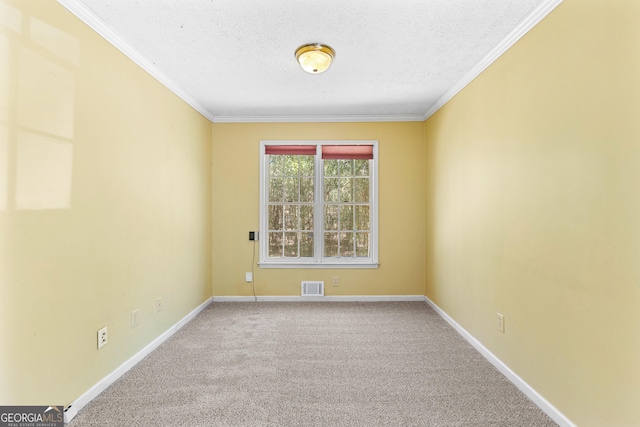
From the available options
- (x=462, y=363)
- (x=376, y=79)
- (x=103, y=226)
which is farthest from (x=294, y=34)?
(x=462, y=363)

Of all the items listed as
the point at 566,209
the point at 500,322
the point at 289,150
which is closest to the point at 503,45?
the point at 566,209

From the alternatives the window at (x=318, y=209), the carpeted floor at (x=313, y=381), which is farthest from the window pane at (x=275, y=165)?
the carpeted floor at (x=313, y=381)

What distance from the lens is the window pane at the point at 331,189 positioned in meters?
4.32

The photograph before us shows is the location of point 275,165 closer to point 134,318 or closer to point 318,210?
point 318,210

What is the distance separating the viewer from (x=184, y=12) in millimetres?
1976

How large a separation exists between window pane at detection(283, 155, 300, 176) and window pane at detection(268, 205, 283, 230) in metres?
0.49

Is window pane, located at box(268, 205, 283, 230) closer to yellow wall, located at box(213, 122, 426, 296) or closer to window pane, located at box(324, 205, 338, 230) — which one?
yellow wall, located at box(213, 122, 426, 296)

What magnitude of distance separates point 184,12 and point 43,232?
5.09 ft

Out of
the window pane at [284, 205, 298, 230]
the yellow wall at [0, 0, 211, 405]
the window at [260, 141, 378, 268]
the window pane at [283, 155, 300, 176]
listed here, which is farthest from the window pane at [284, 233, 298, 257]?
the yellow wall at [0, 0, 211, 405]

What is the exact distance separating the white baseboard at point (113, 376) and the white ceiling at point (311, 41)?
2384 mm

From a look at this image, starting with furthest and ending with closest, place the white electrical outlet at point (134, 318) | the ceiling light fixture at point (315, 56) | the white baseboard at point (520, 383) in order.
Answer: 1. the white electrical outlet at point (134, 318)
2. the ceiling light fixture at point (315, 56)
3. the white baseboard at point (520, 383)

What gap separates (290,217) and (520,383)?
304 cm

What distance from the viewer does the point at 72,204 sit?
1.88 metres

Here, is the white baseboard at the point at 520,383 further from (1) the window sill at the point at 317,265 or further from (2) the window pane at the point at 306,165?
(2) the window pane at the point at 306,165
